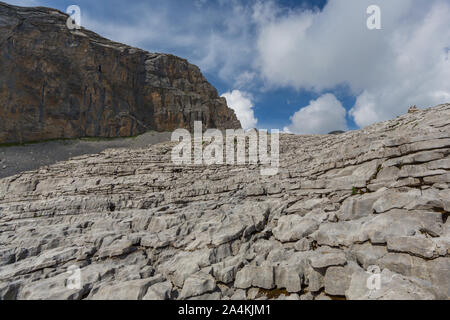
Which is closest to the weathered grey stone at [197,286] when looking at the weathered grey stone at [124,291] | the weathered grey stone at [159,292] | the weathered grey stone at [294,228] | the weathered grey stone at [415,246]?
the weathered grey stone at [159,292]

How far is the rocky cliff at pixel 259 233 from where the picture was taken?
23.3 ft

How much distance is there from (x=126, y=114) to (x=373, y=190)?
50784 mm

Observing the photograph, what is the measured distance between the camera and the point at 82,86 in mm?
44844

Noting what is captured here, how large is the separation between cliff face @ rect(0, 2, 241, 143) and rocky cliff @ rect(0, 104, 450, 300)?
31.7 metres

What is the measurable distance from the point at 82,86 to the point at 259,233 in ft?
168

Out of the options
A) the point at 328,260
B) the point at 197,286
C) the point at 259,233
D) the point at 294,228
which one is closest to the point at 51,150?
the point at 197,286

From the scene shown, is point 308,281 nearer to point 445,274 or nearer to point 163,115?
point 445,274

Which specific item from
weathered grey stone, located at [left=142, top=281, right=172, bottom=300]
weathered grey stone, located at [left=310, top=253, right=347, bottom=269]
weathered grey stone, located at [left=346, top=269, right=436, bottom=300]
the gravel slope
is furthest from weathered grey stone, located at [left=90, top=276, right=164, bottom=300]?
the gravel slope

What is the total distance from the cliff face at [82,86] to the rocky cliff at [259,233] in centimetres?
3175

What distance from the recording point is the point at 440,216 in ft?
24.6

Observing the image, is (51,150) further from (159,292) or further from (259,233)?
(259,233)

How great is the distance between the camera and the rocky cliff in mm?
7109

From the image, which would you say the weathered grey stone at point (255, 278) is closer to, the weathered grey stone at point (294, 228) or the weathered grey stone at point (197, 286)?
the weathered grey stone at point (197, 286)
